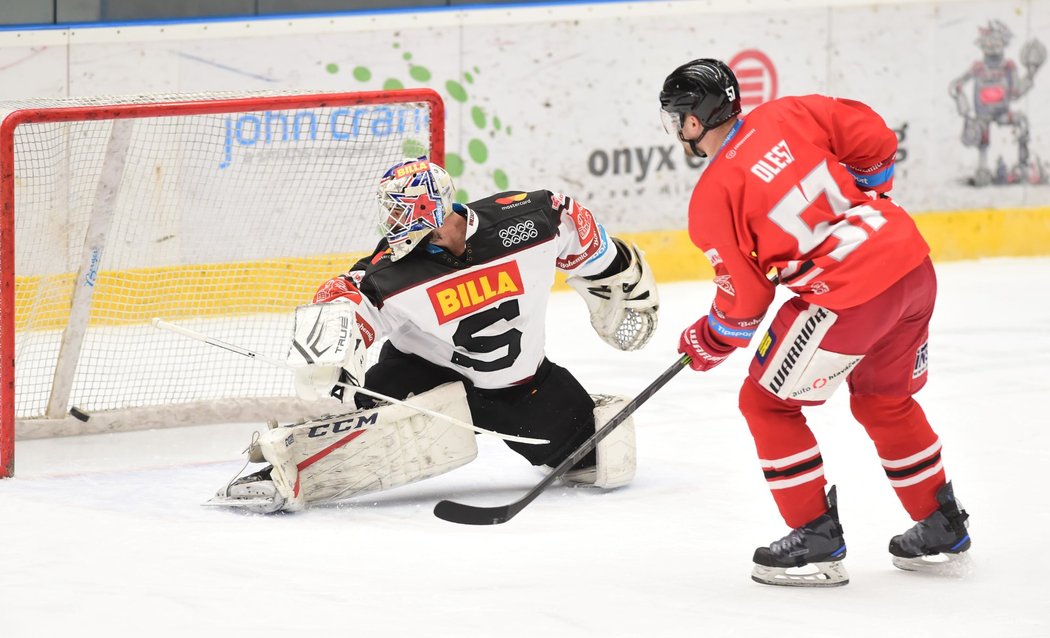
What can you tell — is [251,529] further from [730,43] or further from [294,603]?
[730,43]

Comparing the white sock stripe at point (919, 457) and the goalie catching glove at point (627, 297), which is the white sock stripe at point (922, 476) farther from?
the goalie catching glove at point (627, 297)

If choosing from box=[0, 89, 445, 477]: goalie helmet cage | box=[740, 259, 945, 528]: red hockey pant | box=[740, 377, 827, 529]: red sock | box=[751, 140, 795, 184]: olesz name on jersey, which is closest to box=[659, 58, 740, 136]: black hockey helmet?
box=[751, 140, 795, 184]: olesz name on jersey

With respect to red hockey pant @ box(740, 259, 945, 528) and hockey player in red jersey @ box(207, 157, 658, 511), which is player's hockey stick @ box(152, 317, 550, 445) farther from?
red hockey pant @ box(740, 259, 945, 528)

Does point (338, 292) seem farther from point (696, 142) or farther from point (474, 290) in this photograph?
point (696, 142)

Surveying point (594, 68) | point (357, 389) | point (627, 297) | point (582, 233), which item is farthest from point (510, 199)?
point (594, 68)

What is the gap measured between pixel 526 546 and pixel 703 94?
110cm

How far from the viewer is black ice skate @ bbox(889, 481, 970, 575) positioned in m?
3.12

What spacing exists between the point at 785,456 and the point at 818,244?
43cm

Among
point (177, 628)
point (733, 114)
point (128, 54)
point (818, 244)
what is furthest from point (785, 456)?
point (128, 54)

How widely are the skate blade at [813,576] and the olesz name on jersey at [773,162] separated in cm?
80

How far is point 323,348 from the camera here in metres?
3.33

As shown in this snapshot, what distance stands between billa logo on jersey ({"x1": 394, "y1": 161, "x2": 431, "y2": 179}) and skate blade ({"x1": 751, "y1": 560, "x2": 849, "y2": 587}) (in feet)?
4.03

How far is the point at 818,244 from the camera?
293 cm

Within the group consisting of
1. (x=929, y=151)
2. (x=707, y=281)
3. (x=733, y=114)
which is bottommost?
(x=707, y=281)
